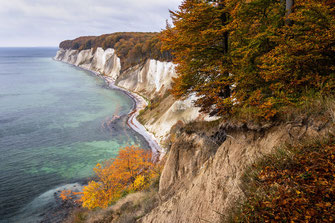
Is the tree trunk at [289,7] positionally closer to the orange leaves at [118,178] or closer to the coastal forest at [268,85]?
the coastal forest at [268,85]

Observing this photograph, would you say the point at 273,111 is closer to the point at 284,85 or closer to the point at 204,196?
the point at 284,85

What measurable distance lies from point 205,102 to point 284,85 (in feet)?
12.2

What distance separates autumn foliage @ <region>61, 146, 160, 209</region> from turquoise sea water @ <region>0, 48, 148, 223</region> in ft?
11.1

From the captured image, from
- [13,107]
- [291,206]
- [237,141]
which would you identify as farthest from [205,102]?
[13,107]

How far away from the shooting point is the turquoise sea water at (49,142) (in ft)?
81.7

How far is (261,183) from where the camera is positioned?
4.65 metres

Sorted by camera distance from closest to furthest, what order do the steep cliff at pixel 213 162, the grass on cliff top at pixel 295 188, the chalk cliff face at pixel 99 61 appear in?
the grass on cliff top at pixel 295 188 → the steep cliff at pixel 213 162 → the chalk cliff face at pixel 99 61

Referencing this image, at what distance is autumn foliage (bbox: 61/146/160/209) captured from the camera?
22688 millimetres

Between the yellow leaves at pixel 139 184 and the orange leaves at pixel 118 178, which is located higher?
the yellow leaves at pixel 139 184

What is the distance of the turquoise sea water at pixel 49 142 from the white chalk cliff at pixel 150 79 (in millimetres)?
5941

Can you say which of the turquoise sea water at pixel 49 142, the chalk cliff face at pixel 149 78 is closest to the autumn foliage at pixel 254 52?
the turquoise sea water at pixel 49 142

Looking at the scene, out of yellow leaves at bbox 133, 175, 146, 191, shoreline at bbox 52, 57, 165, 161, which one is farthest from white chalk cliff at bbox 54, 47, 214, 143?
yellow leaves at bbox 133, 175, 146, 191

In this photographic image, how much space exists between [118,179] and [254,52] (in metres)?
24.4

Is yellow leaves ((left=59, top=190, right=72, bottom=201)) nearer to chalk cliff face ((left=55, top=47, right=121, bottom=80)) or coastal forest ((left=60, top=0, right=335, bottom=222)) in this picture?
coastal forest ((left=60, top=0, right=335, bottom=222))
